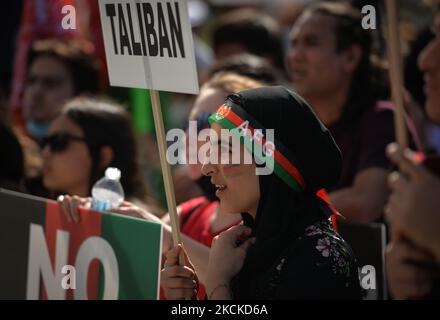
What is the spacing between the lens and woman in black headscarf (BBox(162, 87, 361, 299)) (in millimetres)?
2873

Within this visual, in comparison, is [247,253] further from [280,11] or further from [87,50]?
[280,11]

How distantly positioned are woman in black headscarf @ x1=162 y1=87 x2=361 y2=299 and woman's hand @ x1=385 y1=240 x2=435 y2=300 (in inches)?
13.8

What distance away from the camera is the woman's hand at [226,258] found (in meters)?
2.98

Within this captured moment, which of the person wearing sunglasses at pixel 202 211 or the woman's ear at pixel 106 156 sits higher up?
the woman's ear at pixel 106 156

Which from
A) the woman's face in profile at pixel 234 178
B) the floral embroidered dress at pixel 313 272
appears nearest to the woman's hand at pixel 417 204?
the floral embroidered dress at pixel 313 272

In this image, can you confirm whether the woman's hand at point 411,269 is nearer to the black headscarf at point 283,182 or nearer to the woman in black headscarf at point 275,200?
the woman in black headscarf at point 275,200

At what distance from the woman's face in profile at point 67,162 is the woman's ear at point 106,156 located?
0.26 ft

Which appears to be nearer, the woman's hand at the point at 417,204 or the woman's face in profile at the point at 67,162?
the woman's hand at the point at 417,204

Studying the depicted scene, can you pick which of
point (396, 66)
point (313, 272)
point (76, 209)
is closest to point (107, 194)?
point (76, 209)

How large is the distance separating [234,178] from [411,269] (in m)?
0.80

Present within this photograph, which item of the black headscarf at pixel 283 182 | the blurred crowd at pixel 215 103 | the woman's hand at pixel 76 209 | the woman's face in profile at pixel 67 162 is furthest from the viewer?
the woman's face in profile at pixel 67 162

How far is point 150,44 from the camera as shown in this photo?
3.38 meters

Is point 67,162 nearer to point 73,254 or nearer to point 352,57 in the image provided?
point 73,254
